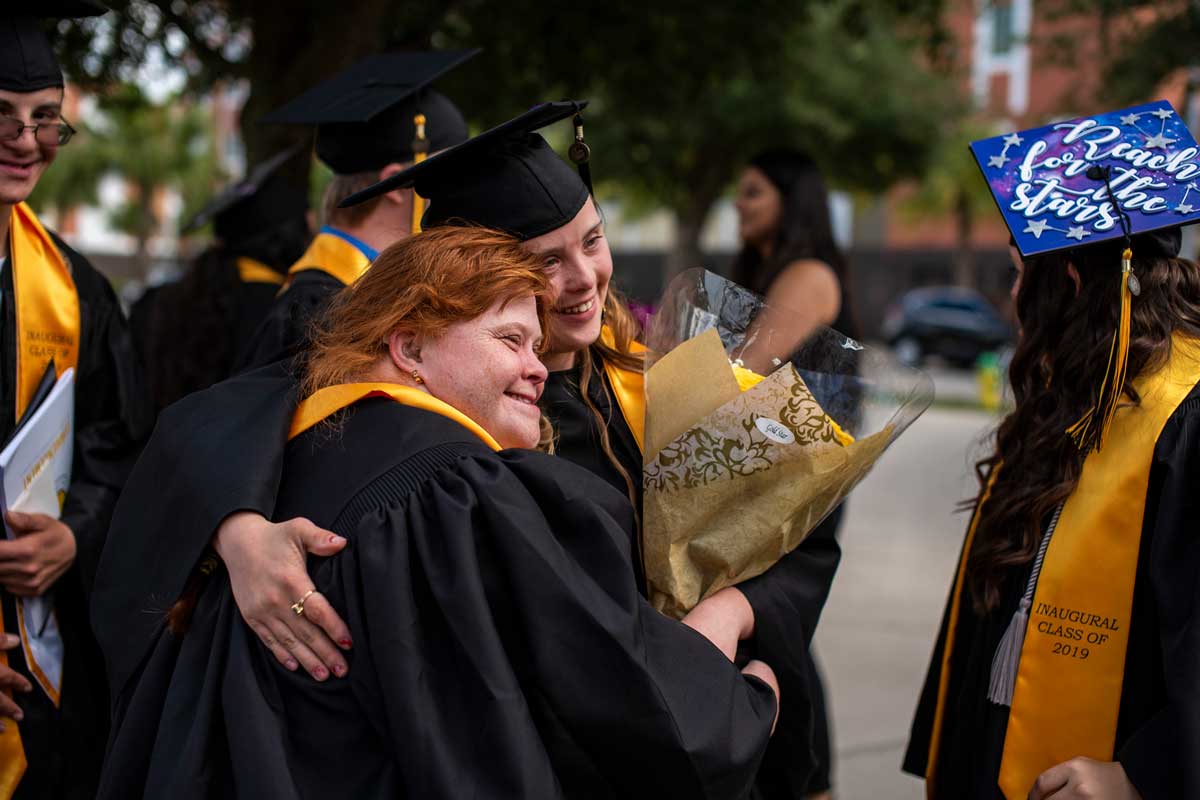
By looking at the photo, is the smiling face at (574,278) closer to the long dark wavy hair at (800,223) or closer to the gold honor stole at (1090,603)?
the gold honor stole at (1090,603)

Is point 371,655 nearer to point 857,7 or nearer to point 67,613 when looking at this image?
point 67,613

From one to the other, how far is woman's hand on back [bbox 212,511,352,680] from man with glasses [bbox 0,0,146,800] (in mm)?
978

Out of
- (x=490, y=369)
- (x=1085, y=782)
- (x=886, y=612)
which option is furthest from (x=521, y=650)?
(x=886, y=612)

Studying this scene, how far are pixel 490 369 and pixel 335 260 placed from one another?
3.62ft

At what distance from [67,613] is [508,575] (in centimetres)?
151

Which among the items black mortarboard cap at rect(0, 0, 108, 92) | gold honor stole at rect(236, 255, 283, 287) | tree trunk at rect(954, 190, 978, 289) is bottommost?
tree trunk at rect(954, 190, 978, 289)

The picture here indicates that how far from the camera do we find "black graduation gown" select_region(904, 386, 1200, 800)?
1.83m

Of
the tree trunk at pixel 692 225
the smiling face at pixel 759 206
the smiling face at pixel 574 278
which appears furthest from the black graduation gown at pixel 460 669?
the tree trunk at pixel 692 225

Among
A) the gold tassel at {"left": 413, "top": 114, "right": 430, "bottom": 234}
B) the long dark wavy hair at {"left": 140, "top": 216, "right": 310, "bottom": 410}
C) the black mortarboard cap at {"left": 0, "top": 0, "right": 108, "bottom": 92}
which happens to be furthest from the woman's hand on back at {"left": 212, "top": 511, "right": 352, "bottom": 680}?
the long dark wavy hair at {"left": 140, "top": 216, "right": 310, "bottom": 410}

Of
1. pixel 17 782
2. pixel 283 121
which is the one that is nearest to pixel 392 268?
pixel 283 121

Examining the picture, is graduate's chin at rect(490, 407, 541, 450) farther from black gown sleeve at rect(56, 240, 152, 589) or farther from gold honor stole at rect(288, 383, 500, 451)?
black gown sleeve at rect(56, 240, 152, 589)

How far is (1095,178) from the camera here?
87.2 inches

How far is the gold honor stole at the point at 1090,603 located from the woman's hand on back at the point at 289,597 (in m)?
1.28

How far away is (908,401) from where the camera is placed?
76.1 inches
